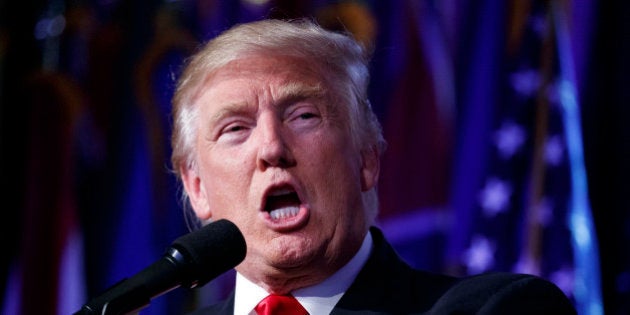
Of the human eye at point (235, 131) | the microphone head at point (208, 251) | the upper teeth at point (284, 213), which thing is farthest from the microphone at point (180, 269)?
the human eye at point (235, 131)

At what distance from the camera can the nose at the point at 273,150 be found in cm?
187

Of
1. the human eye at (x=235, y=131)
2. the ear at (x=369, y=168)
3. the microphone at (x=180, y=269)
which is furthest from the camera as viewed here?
the ear at (x=369, y=168)

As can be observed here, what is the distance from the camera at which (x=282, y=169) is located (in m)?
1.88

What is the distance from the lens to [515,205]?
117 inches

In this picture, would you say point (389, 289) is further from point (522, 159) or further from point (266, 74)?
point (522, 159)

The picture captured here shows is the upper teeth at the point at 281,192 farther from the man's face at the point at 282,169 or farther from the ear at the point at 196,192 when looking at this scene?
the ear at the point at 196,192

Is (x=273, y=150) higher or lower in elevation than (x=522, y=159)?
higher

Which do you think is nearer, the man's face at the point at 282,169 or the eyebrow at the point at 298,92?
the man's face at the point at 282,169

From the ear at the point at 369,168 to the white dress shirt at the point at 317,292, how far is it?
0.55 feet

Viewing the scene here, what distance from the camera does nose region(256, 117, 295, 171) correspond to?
187 centimetres

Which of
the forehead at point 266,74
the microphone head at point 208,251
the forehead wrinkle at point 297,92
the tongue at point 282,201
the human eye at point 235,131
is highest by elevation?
the forehead at point 266,74

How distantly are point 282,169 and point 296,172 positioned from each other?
0.10 ft

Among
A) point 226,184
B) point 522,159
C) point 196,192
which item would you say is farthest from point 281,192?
point 522,159

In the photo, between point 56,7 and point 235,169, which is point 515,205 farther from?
point 56,7
